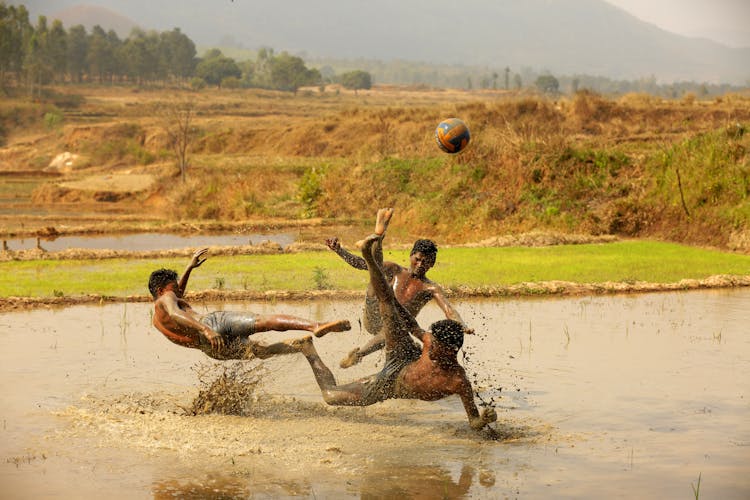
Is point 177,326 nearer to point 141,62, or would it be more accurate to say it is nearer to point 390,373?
point 390,373

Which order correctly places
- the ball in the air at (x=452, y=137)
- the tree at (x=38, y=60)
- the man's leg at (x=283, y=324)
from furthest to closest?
the tree at (x=38, y=60)
the ball in the air at (x=452, y=137)
the man's leg at (x=283, y=324)

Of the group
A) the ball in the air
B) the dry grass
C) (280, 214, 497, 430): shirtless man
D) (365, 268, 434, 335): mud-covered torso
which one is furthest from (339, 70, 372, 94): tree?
(280, 214, 497, 430): shirtless man

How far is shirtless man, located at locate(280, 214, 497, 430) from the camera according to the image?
29.5 ft

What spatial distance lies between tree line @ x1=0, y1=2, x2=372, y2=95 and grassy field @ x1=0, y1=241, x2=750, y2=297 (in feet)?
286

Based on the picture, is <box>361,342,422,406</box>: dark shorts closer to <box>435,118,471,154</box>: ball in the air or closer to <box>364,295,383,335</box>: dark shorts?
<box>364,295,383,335</box>: dark shorts

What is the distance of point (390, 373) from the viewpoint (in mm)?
9461

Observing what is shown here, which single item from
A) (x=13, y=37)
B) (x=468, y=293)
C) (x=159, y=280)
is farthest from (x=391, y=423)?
(x=13, y=37)

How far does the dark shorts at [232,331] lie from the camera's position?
9.73 m

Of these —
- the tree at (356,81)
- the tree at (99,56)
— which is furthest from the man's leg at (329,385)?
the tree at (356,81)

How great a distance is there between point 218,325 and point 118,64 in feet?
458

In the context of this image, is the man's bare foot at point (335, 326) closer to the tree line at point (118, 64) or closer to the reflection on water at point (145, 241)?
the reflection on water at point (145, 241)

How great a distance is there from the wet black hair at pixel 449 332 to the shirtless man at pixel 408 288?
550mm

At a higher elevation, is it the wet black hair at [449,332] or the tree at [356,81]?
the tree at [356,81]

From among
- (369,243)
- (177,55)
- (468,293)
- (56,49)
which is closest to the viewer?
(369,243)
